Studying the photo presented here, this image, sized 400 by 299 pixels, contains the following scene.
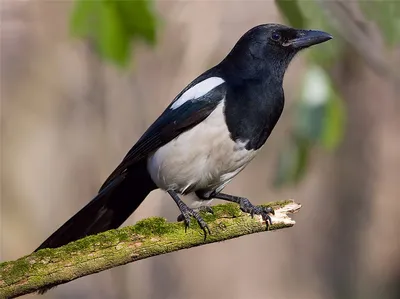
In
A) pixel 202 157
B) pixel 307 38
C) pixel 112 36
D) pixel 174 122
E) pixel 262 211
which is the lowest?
pixel 262 211

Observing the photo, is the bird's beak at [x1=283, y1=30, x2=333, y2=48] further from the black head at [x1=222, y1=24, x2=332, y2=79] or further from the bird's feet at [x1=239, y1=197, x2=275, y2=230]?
the bird's feet at [x1=239, y1=197, x2=275, y2=230]

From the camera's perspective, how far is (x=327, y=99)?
297 centimetres

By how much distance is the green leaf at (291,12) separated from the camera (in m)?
2.36

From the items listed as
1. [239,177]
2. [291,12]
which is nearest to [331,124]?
[291,12]

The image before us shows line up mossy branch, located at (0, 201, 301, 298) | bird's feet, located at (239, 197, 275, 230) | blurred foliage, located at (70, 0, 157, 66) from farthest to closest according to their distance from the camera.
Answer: bird's feet, located at (239, 197, 275, 230), blurred foliage, located at (70, 0, 157, 66), mossy branch, located at (0, 201, 301, 298)

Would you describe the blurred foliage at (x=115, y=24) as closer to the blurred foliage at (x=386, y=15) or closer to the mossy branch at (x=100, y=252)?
the mossy branch at (x=100, y=252)

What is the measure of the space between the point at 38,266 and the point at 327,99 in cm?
129

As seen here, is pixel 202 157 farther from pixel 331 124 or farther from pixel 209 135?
pixel 331 124

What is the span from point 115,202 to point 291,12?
1.12 metres

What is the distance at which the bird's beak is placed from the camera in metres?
2.98

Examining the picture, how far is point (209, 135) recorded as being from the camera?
110 inches

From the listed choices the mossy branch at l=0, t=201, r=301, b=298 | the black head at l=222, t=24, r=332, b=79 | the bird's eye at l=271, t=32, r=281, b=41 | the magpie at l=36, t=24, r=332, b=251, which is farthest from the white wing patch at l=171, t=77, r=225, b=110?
the mossy branch at l=0, t=201, r=301, b=298

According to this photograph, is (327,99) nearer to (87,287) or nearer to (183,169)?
(183,169)

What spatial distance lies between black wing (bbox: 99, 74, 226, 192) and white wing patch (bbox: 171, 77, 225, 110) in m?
0.01
